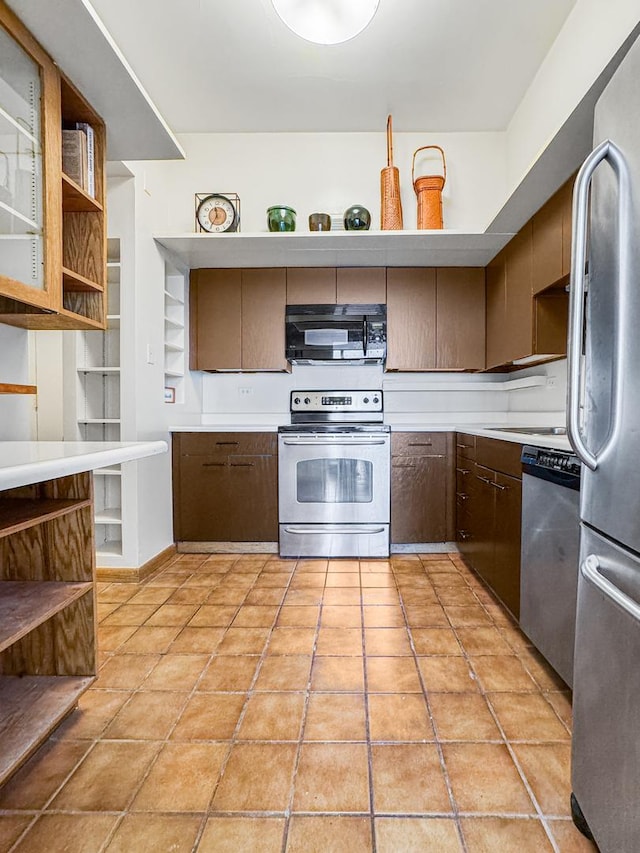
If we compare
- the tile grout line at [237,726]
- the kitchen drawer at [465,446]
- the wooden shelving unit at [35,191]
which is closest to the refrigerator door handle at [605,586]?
the tile grout line at [237,726]

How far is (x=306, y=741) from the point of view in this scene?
1.44 meters

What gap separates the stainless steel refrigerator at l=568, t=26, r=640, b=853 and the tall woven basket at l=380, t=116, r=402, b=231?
90.7 inches

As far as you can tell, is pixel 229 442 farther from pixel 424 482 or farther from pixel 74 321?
pixel 74 321

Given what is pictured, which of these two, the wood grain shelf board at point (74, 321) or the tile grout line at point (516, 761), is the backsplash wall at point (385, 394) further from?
the tile grout line at point (516, 761)

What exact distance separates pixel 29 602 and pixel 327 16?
98.1 inches

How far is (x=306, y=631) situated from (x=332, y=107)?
124 inches

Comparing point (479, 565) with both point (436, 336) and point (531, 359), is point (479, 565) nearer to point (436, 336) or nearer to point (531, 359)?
point (531, 359)

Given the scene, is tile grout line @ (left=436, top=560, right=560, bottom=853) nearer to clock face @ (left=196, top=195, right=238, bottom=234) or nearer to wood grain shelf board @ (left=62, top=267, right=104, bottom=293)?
wood grain shelf board @ (left=62, top=267, right=104, bottom=293)

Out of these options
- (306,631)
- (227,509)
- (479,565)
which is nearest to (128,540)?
(227,509)

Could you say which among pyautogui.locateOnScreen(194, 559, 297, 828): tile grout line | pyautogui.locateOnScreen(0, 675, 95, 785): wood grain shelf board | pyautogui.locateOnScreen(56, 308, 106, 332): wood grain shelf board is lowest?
pyautogui.locateOnScreen(194, 559, 297, 828): tile grout line

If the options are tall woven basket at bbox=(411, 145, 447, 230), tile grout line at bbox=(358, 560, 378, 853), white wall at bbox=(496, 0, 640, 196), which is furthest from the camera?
tall woven basket at bbox=(411, 145, 447, 230)

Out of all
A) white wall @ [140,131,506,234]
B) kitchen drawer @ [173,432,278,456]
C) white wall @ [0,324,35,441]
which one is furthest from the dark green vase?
white wall @ [0,324,35,441]

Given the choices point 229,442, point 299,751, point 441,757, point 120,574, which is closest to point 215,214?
point 229,442

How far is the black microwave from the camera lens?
358 centimetres
